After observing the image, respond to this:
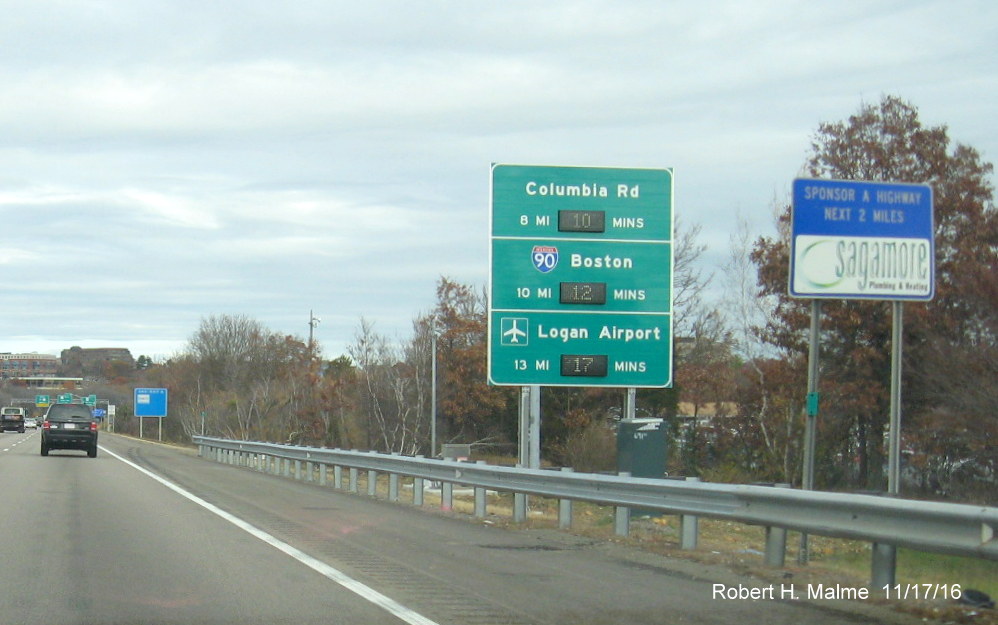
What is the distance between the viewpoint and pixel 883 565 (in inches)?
376

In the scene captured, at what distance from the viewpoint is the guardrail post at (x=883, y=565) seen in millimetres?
9516

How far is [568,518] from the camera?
1605cm

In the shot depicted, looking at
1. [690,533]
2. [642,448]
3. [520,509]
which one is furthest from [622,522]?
[642,448]

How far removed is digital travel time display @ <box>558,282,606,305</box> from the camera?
19.9 m

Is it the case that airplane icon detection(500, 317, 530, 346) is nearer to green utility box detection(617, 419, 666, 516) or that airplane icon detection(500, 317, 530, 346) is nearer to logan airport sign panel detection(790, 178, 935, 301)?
green utility box detection(617, 419, 666, 516)

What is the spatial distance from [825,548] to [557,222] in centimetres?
669

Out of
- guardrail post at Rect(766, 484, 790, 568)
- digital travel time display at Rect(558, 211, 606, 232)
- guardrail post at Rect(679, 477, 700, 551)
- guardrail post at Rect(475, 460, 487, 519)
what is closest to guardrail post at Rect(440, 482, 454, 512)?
guardrail post at Rect(475, 460, 487, 519)

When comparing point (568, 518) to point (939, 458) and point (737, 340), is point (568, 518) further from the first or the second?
point (737, 340)

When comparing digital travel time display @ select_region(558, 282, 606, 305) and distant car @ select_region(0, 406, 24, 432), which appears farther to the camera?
distant car @ select_region(0, 406, 24, 432)

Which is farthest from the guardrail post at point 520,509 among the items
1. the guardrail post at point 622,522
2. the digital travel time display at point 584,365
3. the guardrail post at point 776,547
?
the guardrail post at point 776,547

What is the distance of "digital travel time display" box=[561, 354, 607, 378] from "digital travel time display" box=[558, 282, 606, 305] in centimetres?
88

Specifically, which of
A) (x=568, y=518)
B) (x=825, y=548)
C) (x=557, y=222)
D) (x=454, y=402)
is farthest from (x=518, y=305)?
(x=454, y=402)

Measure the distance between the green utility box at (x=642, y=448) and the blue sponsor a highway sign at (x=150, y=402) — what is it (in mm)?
63495

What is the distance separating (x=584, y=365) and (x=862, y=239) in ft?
27.3
